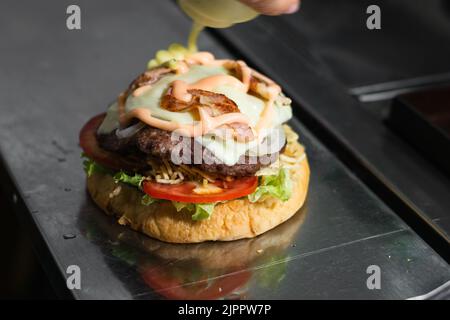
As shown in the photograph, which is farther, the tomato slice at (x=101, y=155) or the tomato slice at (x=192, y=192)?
the tomato slice at (x=101, y=155)

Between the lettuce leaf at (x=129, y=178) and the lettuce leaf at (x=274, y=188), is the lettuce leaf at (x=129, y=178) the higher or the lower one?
the higher one

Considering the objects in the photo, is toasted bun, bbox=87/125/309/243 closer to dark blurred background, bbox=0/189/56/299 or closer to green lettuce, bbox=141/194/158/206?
green lettuce, bbox=141/194/158/206

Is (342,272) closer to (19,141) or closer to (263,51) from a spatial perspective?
(19,141)

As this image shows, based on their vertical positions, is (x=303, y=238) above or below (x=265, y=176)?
below

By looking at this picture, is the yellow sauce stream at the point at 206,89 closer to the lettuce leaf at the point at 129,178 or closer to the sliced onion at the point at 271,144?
the sliced onion at the point at 271,144

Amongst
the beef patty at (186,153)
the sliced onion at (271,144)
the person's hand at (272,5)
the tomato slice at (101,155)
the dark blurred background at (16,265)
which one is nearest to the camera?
the person's hand at (272,5)

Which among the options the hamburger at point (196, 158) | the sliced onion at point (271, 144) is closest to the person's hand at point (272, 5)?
the hamburger at point (196, 158)
